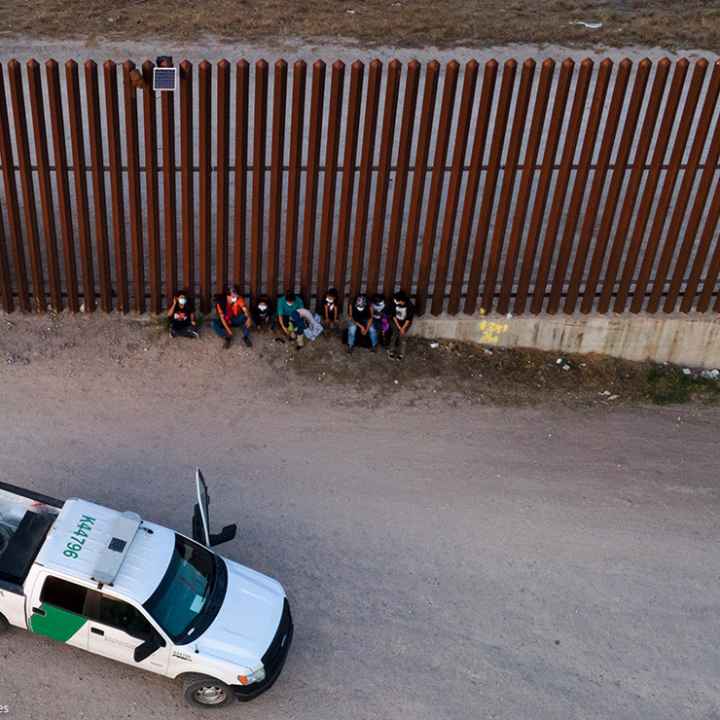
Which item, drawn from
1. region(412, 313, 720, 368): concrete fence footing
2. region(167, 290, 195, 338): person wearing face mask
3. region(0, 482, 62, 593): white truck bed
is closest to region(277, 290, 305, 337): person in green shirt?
region(167, 290, 195, 338): person wearing face mask

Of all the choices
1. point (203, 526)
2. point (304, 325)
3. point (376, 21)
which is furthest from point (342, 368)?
point (376, 21)

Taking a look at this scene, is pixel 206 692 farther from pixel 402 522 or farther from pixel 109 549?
pixel 402 522

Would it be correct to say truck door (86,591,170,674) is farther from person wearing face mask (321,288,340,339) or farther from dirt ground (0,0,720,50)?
dirt ground (0,0,720,50)

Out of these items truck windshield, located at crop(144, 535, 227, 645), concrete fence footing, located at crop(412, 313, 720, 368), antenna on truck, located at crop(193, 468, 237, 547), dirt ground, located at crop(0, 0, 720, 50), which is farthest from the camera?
dirt ground, located at crop(0, 0, 720, 50)

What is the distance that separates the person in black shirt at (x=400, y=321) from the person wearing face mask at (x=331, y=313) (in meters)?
0.69

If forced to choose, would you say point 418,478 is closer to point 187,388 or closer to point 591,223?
point 187,388

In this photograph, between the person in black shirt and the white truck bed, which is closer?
the white truck bed

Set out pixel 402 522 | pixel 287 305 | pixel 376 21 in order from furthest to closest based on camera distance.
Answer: pixel 376 21 → pixel 287 305 → pixel 402 522

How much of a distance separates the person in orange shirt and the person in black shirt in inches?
68.9

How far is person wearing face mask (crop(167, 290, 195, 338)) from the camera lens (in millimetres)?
11203

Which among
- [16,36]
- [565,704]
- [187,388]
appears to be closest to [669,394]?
[565,704]

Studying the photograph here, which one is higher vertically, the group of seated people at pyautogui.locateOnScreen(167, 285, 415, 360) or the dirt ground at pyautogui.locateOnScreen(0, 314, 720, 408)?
the group of seated people at pyautogui.locateOnScreen(167, 285, 415, 360)

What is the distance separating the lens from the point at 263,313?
37.4 feet

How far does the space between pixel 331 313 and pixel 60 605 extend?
4996mm
